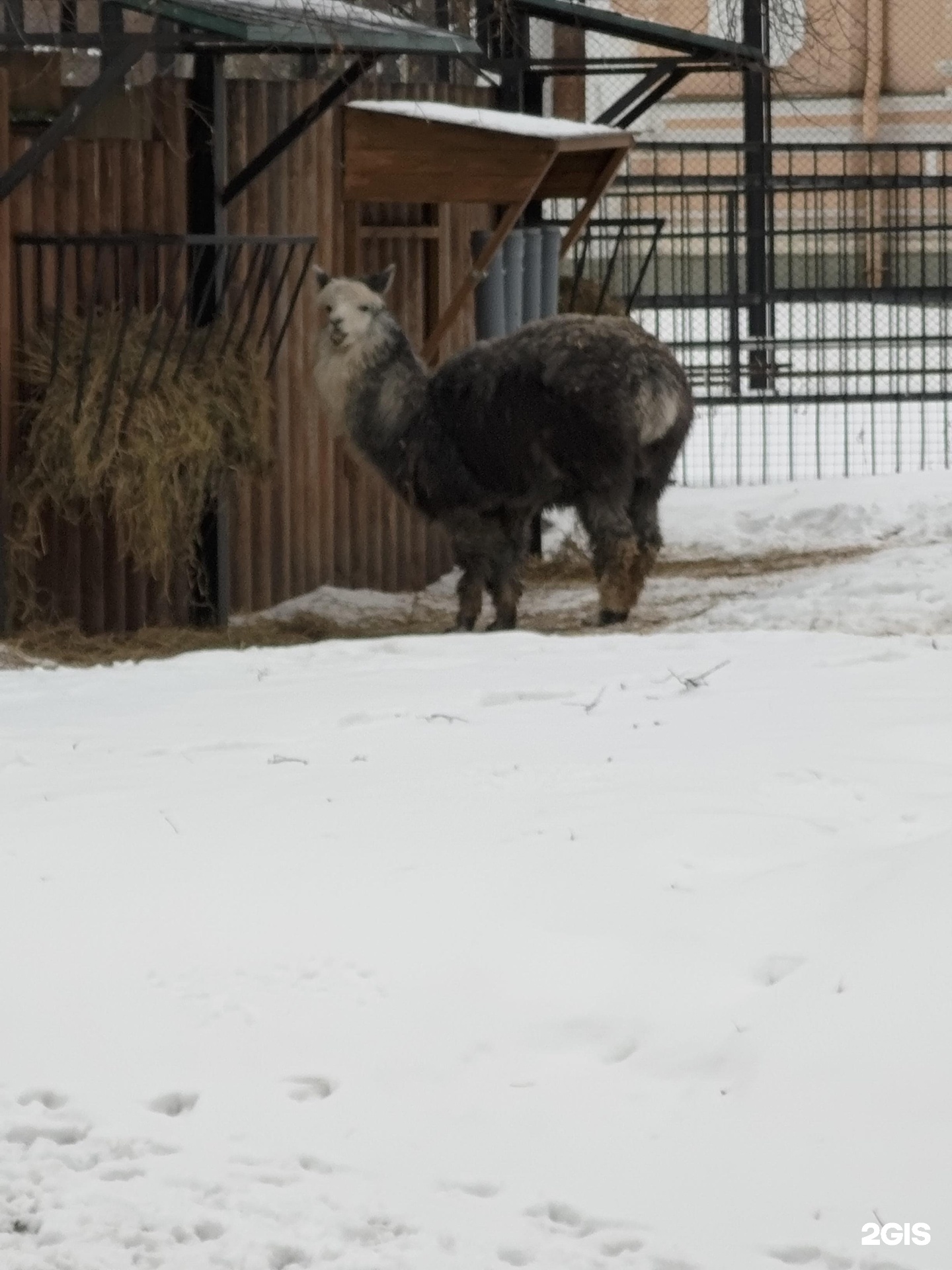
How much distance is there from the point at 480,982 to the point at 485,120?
6.92m

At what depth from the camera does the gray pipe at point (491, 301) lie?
1213cm

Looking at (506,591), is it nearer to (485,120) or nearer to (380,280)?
(380,280)

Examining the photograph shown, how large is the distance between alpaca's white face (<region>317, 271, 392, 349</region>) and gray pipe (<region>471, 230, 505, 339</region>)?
1.91 metres

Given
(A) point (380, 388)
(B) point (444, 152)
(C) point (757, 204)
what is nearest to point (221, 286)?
(A) point (380, 388)

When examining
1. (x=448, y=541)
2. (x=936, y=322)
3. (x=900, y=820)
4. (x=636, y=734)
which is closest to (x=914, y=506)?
(x=448, y=541)

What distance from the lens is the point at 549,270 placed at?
12.7 m

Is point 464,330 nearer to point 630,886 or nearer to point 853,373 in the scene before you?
point 853,373

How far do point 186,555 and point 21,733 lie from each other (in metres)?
3.14

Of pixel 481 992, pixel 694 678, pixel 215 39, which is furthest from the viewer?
pixel 215 39

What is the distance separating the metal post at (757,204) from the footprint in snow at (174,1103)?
11.9 metres

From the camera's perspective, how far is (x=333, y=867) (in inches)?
211

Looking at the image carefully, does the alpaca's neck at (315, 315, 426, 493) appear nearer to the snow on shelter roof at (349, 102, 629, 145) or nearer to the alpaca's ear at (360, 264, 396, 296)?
the alpaca's ear at (360, 264, 396, 296)

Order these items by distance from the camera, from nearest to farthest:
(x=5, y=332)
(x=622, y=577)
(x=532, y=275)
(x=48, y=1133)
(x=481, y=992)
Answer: (x=48, y=1133)
(x=481, y=992)
(x=5, y=332)
(x=622, y=577)
(x=532, y=275)

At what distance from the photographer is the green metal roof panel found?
852 centimetres
